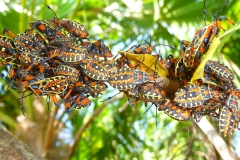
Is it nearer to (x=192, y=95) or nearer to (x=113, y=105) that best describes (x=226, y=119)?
(x=192, y=95)

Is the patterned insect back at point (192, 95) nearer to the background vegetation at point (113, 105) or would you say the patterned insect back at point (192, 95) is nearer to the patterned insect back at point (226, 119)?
the patterned insect back at point (226, 119)

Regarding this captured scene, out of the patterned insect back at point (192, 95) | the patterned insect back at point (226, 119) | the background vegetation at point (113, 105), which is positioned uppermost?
the background vegetation at point (113, 105)

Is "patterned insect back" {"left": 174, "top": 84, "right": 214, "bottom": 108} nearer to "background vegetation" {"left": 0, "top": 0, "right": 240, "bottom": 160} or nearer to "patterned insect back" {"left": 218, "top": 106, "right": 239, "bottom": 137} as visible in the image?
"patterned insect back" {"left": 218, "top": 106, "right": 239, "bottom": 137}

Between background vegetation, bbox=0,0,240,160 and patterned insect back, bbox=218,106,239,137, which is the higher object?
background vegetation, bbox=0,0,240,160

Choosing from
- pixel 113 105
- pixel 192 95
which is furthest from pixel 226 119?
pixel 113 105

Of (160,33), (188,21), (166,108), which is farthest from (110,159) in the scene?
(166,108)

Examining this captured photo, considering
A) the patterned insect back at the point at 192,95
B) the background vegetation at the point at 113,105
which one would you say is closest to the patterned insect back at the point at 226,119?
the patterned insect back at the point at 192,95

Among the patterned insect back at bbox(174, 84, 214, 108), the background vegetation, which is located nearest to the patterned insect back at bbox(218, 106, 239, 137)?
the patterned insect back at bbox(174, 84, 214, 108)

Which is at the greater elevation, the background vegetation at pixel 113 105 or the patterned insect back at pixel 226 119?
the background vegetation at pixel 113 105
